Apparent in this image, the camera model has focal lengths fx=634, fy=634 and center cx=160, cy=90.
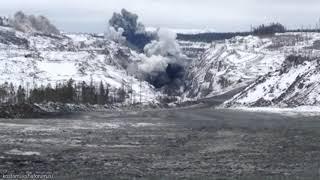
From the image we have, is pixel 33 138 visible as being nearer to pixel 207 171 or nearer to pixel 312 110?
pixel 207 171

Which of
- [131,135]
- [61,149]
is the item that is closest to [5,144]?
[61,149]

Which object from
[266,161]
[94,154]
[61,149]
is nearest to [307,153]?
[266,161]

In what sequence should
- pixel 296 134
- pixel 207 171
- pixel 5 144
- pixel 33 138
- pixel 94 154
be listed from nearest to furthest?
1. pixel 207 171
2. pixel 94 154
3. pixel 5 144
4. pixel 33 138
5. pixel 296 134

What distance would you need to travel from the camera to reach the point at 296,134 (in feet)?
312

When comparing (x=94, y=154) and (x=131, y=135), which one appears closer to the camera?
(x=94, y=154)

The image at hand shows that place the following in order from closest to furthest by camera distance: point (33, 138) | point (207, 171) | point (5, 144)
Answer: point (207, 171), point (5, 144), point (33, 138)

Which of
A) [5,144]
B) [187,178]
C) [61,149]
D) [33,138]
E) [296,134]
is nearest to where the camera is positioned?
[187,178]

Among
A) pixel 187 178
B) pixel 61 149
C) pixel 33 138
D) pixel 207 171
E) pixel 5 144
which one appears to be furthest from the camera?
pixel 33 138

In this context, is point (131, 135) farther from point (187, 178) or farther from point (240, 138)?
point (187, 178)

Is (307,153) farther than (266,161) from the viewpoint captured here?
Yes

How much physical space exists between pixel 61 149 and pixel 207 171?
948 inches

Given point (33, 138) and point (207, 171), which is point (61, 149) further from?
point (207, 171)

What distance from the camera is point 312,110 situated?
188500 millimetres

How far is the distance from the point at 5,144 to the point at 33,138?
11.1m
